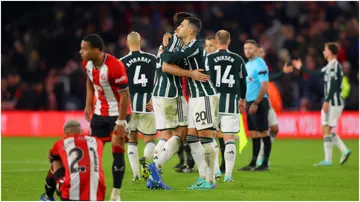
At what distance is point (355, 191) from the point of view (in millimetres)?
10297

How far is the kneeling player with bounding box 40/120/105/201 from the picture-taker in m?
8.08

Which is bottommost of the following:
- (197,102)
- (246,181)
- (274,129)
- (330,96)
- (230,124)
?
(246,181)

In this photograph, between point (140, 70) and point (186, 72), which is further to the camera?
point (140, 70)

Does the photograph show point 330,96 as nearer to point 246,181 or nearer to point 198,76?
point 246,181

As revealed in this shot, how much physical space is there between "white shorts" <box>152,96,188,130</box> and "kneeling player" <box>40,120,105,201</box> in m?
2.46

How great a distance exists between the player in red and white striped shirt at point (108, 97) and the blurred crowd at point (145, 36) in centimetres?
1312

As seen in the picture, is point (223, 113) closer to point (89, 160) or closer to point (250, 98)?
point (250, 98)

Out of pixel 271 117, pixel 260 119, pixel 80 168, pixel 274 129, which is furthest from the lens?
Result: pixel 274 129

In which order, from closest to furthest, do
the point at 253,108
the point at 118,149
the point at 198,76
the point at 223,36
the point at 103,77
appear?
the point at 103,77 → the point at 118,149 → the point at 198,76 → the point at 223,36 → the point at 253,108

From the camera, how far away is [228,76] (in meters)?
12.0

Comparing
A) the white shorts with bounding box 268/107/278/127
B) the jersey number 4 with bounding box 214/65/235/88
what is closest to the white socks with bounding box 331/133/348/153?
the white shorts with bounding box 268/107/278/127

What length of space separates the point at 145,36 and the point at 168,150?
15.6 meters

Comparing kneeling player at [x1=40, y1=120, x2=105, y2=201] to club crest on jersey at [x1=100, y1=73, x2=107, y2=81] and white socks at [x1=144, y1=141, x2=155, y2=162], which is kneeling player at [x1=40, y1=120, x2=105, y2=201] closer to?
club crest on jersey at [x1=100, y1=73, x2=107, y2=81]

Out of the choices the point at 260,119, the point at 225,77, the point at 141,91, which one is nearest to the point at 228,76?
the point at 225,77
